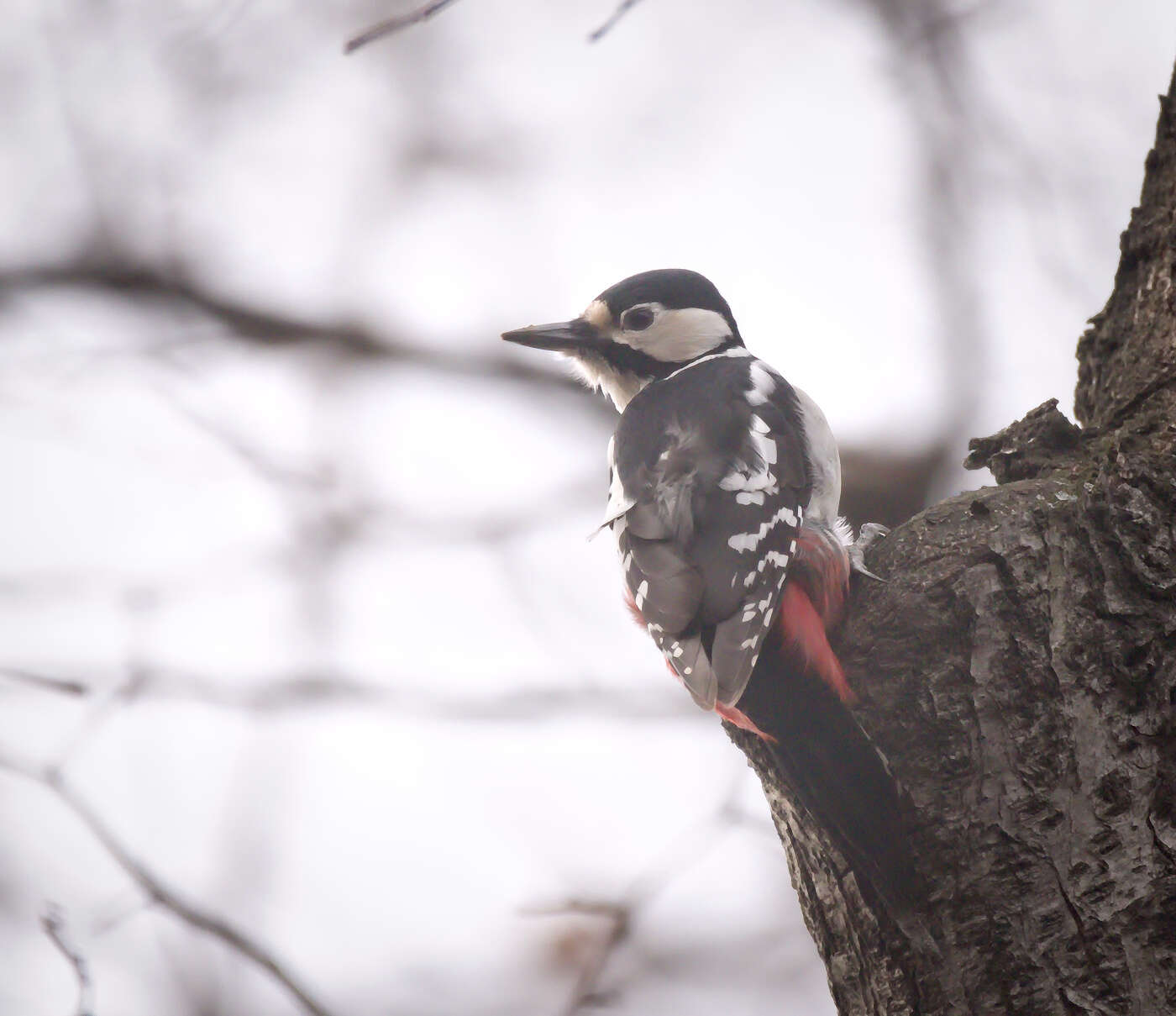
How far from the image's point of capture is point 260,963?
229 centimetres

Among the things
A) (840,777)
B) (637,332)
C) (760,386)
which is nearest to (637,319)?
(637,332)

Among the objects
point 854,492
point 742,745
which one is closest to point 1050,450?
point 742,745

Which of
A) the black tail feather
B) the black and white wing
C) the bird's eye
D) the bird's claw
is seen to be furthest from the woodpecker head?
the black tail feather

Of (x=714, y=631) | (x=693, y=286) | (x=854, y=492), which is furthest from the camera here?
(x=693, y=286)

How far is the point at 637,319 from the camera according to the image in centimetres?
362

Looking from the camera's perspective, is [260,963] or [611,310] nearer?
[260,963]

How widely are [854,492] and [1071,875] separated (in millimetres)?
1826

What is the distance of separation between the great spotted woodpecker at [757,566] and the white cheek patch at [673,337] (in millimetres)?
220

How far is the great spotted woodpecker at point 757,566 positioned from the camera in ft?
Result: 6.05

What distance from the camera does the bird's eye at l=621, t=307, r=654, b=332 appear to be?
3.60 metres

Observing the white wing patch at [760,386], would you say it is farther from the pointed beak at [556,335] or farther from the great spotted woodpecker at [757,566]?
the pointed beak at [556,335]

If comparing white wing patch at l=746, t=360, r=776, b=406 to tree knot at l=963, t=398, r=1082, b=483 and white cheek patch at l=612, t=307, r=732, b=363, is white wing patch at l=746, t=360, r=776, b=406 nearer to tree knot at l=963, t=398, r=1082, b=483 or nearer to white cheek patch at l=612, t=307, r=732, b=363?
white cheek patch at l=612, t=307, r=732, b=363

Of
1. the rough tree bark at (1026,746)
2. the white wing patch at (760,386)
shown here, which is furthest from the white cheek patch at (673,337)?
the rough tree bark at (1026,746)

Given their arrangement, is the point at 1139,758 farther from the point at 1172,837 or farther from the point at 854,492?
the point at 854,492
